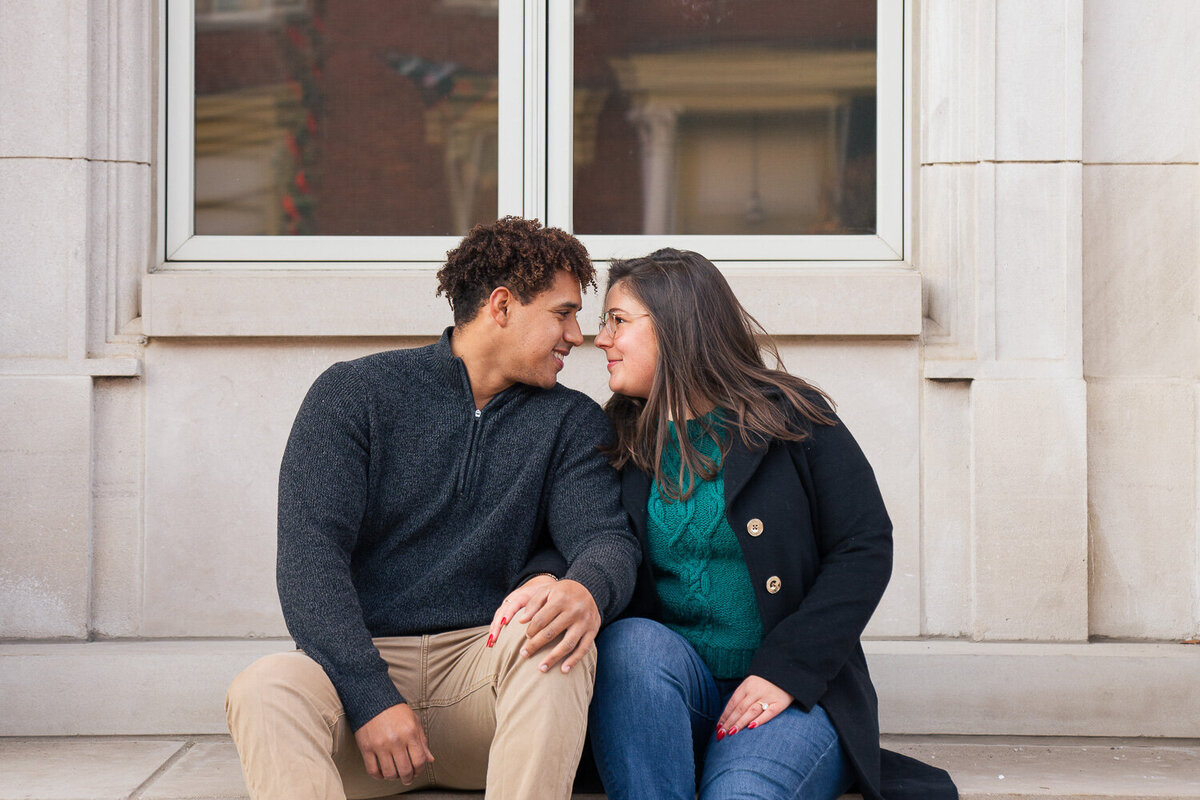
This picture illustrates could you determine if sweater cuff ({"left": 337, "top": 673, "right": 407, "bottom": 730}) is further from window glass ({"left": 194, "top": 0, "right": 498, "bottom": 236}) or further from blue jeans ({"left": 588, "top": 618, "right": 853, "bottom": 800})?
window glass ({"left": 194, "top": 0, "right": 498, "bottom": 236})

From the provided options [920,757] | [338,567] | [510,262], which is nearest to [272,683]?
[338,567]

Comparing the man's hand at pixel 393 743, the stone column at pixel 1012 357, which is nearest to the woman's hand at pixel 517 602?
the man's hand at pixel 393 743

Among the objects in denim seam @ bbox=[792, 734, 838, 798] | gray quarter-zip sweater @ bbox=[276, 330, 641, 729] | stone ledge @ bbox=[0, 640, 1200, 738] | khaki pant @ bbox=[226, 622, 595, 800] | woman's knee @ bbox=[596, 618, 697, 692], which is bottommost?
stone ledge @ bbox=[0, 640, 1200, 738]

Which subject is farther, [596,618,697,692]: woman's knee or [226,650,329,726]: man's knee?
[596,618,697,692]: woman's knee

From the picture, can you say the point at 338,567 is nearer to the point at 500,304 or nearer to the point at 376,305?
the point at 500,304

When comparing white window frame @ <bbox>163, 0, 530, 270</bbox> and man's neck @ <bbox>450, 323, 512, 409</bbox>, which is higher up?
white window frame @ <bbox>163, 0, 530, 270</bbox>

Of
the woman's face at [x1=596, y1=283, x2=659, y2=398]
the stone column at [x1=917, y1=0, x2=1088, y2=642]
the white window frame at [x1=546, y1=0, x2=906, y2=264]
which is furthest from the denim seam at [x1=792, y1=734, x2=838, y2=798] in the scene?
the white window frame at [x1=546, y1=0, x2=906, y2=264]

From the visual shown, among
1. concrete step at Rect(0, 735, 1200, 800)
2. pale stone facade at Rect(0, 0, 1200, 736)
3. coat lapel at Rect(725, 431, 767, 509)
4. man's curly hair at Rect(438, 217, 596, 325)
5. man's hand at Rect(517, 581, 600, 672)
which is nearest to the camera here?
man's hand at Rect(517, 581, 600, 672)

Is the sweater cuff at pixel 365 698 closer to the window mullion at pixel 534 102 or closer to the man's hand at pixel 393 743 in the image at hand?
the man's hand at pixel 393 743

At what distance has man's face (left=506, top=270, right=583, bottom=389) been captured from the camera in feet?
8.98

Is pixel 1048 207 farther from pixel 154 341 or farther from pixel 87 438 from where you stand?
pixel 87 438

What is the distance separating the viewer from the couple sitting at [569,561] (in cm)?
235

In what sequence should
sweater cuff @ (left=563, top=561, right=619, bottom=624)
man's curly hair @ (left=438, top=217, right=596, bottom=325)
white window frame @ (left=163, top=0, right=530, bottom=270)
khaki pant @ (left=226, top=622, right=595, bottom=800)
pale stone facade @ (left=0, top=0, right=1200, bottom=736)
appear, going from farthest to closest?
white window frame @ (left=163, top=0, right=530, bottom=270) → pale stone facade @ (left=0, top=0, right=1200, bottom=736) → man's curly hair @ (left=438, top=217, right=596, bottom=325) → sweater cuff @ (left=563, top=561, right=619, bottom=624) → khaki pant @ (left=226, top=622, right=595, bottom=800)

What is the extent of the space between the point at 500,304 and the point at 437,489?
480mm
